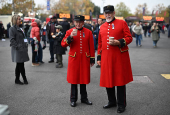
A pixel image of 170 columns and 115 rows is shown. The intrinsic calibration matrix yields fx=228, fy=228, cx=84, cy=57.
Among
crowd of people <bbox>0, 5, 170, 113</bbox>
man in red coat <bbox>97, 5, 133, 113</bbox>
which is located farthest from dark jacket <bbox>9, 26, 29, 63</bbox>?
man in red coat <bbox>97, 5, 133, 113</bbox>

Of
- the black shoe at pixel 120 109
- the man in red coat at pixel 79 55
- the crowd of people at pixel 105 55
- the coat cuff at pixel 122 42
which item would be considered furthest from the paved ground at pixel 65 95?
the coat cuff at pixel 122 42

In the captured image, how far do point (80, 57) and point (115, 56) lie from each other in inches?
31.8

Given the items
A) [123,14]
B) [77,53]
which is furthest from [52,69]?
[123,14]

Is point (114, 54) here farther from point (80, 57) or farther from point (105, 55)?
point (80, 57)

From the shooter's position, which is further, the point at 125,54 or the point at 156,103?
the point at 156,103

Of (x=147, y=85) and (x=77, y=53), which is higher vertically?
(x=77, y=53)

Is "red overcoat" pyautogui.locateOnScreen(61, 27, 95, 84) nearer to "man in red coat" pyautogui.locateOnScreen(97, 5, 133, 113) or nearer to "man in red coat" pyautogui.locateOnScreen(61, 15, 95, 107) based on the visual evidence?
"man in red coat" pyautogui.locateOnScreen(61, 15, 95, 107)

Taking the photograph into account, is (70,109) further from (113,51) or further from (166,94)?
(166,94)

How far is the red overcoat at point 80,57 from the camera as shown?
4.80 meters

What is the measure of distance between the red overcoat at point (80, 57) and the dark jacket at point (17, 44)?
2226 mm

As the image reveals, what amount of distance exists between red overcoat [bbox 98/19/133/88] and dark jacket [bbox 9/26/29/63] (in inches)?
121

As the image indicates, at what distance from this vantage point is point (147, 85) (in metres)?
6.52

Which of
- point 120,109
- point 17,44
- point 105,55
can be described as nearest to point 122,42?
point 105,55

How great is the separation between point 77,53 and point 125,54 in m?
1.02
